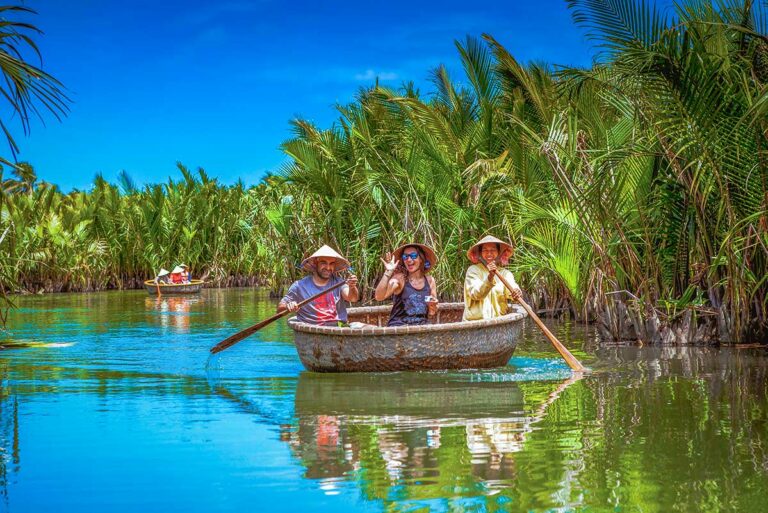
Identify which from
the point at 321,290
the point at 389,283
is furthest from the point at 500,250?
the point at 321,290

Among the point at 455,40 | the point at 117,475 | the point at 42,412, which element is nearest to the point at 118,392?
the point at 42,412

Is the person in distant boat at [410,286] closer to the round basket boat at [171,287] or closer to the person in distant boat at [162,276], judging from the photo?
the round basket boat at [171,287]

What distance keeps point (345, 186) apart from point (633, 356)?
9.28m

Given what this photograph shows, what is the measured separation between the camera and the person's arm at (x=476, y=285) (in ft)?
34.3

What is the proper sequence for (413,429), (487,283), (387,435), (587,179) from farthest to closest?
(587,179), (487,283), (413,429), (387,435)

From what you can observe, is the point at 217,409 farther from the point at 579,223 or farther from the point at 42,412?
the point at 579,223

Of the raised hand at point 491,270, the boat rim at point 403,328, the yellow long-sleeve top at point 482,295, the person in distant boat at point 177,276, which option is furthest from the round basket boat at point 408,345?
the person in distant boat at point 177,276

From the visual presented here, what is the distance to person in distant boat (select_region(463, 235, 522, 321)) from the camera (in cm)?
1045

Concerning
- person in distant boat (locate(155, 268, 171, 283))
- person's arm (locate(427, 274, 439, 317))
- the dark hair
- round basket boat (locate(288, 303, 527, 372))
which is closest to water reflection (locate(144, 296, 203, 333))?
person in distant boat (locate(155, 268, 171, 283))

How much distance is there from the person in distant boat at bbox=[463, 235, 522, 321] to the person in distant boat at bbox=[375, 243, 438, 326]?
0.38 metres

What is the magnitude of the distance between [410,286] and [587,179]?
282 cm

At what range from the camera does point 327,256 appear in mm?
10688

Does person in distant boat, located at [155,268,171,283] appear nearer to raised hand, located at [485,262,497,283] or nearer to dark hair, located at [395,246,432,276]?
dark hair, located at [395,246,432,276]

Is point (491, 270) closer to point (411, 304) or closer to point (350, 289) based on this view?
point (411, 304)
